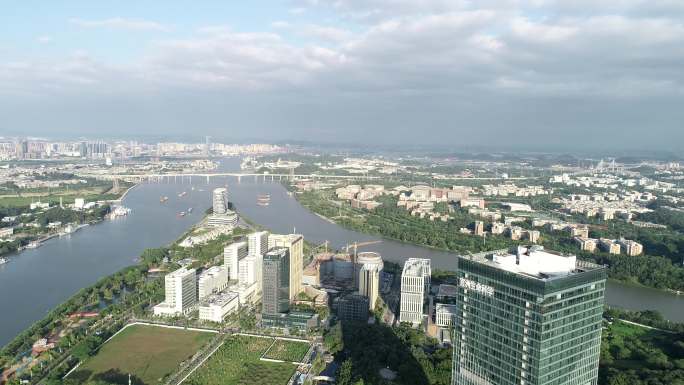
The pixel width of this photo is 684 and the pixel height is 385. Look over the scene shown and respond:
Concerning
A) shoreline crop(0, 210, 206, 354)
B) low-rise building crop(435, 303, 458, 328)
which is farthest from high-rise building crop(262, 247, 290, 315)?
shoreline crop(0, 210, 206, 354)

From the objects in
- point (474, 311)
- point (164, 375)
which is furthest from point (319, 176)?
point (474, 311)

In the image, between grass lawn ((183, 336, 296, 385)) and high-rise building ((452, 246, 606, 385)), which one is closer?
high-rise building ((452, 246, 606, 385))

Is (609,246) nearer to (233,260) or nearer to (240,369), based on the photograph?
(233,260)

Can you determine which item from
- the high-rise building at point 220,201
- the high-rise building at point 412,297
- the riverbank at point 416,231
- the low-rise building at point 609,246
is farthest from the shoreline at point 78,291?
the low-rise building at point 609,246

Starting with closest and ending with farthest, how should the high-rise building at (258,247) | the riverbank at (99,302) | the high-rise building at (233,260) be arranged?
the riverbank at (99,302), the high-rise building at (258,247), the high-rise building at (233,260)

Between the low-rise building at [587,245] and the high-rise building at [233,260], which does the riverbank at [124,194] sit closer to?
the high-rise building at [233,260]

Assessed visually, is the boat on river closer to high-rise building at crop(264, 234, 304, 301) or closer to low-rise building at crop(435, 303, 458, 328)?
high-rise building at crop(264, 234, 304, 301)
